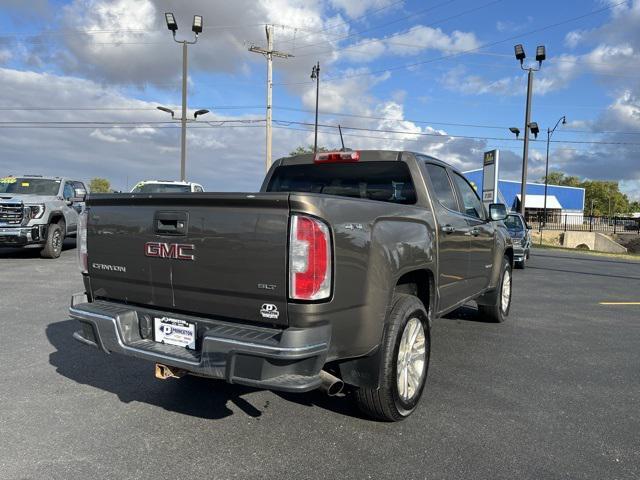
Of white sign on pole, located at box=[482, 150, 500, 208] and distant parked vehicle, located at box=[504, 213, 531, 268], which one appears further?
white sign on pole, located at box=[482, 150, 500, 208]

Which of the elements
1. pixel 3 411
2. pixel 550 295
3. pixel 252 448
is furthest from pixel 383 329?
pixel 550 295

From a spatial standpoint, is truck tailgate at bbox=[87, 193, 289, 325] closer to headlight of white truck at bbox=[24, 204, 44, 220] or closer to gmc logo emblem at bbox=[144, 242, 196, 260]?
gmc logo emblem at bbox=[144, 242, 196, 260]

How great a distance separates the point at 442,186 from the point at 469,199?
95cm

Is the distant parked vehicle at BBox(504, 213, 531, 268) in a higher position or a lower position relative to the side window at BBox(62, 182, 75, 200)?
lower

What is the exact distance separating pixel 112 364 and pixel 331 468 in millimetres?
2662

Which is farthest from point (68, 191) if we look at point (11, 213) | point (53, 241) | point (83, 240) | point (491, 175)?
point (491, 175)

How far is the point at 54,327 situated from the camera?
19.6ft

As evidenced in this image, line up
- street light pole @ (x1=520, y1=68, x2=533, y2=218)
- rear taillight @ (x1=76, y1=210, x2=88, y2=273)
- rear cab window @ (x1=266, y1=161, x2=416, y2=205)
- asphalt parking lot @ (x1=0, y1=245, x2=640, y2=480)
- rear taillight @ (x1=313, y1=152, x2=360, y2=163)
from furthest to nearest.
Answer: street light pole @ (x1=520, y1=68, x2=533, y2=218) < rear taillight @ (x1=313, y1=152, x2=360, y2=163) < rear cab window @ (x1=266, y1=161, x2=416, y2=205) < rear taillight @ (x1=76, y1=210, x2=88, y2=273) < asphalt parking lot @ (x1=0, y1=245, x2=640, y2=480)

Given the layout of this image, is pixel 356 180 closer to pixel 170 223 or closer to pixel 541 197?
pixel 170 223

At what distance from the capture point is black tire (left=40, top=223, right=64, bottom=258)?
12.4 meters

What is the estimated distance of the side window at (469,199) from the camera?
5.40 meters

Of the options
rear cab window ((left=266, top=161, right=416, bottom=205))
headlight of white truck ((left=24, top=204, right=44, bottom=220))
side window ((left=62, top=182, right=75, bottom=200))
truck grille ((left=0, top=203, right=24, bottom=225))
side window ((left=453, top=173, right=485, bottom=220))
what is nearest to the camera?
rear cab window ((left=266, top=161, right=416, bottom=205))

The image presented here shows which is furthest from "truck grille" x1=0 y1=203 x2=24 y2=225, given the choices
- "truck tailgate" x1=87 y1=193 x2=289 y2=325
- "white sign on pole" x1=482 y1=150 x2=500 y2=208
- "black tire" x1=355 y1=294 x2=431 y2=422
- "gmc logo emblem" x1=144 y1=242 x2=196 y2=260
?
"white sign on pole" x1=482 y1=150 x2=500 y2=208

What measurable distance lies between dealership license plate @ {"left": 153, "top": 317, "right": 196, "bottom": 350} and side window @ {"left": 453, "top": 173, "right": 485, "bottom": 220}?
3.33m
